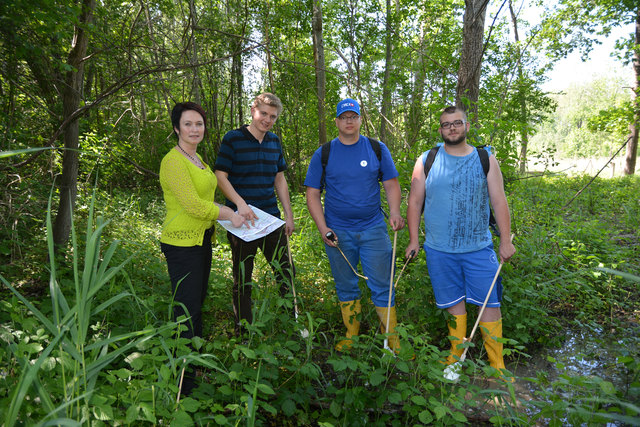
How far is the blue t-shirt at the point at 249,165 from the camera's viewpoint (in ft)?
9.95

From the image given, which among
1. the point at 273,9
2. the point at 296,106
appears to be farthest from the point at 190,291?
the point at 296,106

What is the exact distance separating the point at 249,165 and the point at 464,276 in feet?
6.60

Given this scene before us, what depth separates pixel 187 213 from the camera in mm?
2447

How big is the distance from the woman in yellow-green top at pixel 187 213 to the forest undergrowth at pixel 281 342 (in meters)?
0.25

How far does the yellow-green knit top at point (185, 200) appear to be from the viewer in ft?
7.76

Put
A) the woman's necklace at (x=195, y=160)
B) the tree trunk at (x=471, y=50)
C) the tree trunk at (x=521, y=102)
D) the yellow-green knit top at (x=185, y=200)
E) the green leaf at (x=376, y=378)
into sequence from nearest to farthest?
the green leaf at (x=376, y=378) < the yellow-green knit top at (x=185, y=200) < the woman's necklace at (x=195, y=160) < the tree trunk at (x=471, y=50) < the tree trunk at (x=521, y=102)

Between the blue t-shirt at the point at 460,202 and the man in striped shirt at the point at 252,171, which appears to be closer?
the blue t-shirt at the point at 460,202

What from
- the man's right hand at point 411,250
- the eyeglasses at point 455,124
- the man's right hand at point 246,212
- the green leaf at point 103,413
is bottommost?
the green leaf at point 103,413

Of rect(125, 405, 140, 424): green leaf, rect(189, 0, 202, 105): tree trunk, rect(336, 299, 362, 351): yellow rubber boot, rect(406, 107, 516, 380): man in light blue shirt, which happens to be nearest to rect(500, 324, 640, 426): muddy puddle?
rect(406, 107, 516, 380): man in light blue shirt

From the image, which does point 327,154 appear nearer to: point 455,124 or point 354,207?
point 354,207

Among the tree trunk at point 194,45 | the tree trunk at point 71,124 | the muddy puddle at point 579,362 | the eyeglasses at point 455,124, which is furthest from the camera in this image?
the tree trunk at point 71,124

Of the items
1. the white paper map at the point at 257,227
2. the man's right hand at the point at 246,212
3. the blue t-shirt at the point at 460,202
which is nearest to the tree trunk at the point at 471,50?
the blue t-shirt at the point at 460,202

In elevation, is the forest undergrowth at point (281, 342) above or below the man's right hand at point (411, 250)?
below

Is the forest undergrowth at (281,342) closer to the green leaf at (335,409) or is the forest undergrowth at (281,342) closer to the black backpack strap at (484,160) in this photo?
the green leaf at (335,409)
